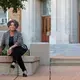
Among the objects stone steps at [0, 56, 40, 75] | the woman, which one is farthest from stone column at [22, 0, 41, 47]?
the woman

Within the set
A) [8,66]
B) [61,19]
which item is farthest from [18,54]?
[61,19]

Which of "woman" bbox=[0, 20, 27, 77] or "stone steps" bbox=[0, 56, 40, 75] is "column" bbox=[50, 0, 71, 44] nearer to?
"stone steps" bbox=[0, 56, 40, 75]

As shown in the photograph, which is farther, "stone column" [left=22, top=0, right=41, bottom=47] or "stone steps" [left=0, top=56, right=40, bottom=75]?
"stone column" [left=22, top=0, right=41, bottom=47]

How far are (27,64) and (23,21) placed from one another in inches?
861

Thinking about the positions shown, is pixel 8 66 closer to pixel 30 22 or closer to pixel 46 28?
pixel 30 22

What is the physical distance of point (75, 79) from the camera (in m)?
10.4

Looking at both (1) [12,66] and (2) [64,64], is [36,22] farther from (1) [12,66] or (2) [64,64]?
(1) [12,66]

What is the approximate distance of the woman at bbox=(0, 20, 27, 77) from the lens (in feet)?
34.4

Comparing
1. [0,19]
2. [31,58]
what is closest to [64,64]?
[31,58]

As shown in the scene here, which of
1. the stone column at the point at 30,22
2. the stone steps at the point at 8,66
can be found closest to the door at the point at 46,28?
the stone column at the point at 30,22

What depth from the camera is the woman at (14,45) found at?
10.5 m

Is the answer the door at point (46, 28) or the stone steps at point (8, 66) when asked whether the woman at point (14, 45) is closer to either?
the stone steps at point (8, 66)

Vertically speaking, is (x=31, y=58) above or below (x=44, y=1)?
below

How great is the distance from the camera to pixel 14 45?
34.5 ft
